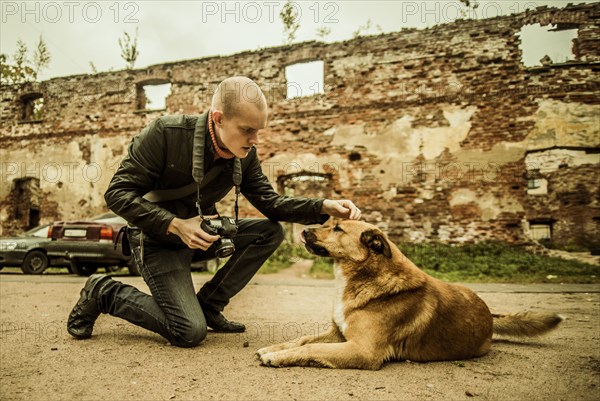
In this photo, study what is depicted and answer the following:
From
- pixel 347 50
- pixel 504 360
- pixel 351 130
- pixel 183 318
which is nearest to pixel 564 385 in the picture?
pixel 504 360

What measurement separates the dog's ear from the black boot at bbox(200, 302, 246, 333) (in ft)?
4.25

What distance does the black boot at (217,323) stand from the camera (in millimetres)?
3283

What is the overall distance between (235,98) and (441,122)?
981 cm

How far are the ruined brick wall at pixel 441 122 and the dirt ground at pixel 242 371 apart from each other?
7741mm

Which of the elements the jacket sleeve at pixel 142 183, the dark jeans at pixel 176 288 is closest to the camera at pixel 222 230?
the jacket sleeve at pixel 142 183

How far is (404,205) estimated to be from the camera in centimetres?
1159

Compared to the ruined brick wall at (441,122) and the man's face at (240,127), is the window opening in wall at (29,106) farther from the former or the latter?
the man's face at (240,127)

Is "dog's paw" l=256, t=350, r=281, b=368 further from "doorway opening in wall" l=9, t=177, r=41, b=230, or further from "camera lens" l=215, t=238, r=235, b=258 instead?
"doorway opening in wall" l=9, t=177, r=41, b=230

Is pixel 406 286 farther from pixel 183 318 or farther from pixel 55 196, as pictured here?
pixel 55 196

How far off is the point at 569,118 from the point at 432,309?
10.6 m

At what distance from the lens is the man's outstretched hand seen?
10.2 feet

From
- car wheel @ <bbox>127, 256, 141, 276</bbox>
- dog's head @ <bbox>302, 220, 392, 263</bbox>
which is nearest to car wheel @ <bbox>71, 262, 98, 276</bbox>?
car wheel @ <bbox>127, 256, 141, 276</bbox>

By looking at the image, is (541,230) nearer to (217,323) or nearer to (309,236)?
(309,236)

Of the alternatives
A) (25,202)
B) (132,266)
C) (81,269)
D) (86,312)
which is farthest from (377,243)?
(25,202)
